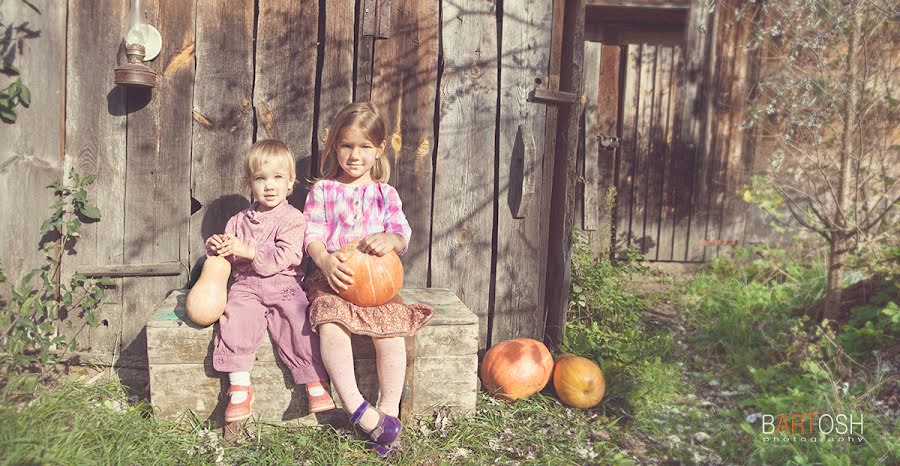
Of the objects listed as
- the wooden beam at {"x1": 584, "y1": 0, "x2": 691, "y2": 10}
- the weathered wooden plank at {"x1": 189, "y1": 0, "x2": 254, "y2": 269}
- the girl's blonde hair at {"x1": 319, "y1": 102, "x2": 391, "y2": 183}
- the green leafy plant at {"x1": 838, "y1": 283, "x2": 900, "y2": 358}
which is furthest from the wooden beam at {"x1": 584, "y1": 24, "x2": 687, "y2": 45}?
the weathered wooden plank at {"x1": 189, "y1": 0, "x2": 254, "y2": 269}

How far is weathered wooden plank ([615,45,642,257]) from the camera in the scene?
6.70 metres

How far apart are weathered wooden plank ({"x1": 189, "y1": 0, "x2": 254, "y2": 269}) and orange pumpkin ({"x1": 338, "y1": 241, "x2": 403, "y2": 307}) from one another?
0.99 m

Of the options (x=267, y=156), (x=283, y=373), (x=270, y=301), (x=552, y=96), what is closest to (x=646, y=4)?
(x=552, y=96)

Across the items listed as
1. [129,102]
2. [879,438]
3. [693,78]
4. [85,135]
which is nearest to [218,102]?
[129,102]

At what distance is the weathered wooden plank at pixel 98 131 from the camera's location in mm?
3559

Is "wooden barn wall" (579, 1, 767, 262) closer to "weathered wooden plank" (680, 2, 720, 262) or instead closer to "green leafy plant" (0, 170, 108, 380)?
"weathered wooden plank" (680, 2, 720, 262)

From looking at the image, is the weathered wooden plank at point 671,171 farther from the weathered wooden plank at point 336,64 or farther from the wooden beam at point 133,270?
the wooden beam at point 133,270

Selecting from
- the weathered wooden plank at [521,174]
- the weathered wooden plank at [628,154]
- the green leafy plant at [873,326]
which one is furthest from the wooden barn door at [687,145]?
the weathered wooden plank at [521,174]

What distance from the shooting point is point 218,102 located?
145 inches

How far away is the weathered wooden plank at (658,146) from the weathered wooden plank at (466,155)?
11.3 ft

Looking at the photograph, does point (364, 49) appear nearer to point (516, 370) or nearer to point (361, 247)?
point (361, 247)

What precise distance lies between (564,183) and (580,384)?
3.90ft

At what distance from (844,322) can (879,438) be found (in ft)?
5.69

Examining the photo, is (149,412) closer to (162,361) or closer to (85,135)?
(162,361)
